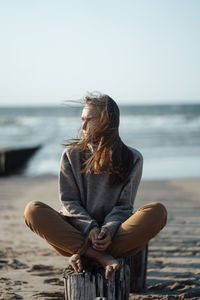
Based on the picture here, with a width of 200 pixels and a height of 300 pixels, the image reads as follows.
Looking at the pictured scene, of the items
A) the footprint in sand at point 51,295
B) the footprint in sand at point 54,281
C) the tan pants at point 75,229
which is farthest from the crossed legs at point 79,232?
the footprint in sand at point 54,281

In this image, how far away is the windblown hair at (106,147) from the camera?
11.4 feet

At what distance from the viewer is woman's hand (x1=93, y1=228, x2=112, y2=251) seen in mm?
3234

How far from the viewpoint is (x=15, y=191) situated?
399 inches

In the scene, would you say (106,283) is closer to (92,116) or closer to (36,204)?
(36,204)

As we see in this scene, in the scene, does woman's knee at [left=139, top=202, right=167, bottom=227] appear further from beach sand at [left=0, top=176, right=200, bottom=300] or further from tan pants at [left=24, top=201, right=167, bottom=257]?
beach sand at [left=0, top=176, right=200, bottom=300]

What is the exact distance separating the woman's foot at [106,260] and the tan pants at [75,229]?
6 cm

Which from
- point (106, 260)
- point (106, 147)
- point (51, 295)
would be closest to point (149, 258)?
point (51, 295)

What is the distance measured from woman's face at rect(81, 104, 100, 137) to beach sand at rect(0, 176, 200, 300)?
1.48m

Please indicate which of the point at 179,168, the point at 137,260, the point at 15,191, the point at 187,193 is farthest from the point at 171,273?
the point at 179,168

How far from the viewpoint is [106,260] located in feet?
10.5

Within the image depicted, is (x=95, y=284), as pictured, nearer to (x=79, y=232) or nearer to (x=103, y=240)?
(x=103, y=240)

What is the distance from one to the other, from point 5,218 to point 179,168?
6.86 metres

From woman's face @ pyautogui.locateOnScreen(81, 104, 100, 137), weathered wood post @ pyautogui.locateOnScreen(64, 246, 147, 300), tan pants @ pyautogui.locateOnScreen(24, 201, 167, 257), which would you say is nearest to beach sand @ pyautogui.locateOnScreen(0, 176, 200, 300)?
weathered wood post @ pyautogui.locateOnScreen(64, 246, 147, 300)

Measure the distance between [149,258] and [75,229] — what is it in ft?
6.23
